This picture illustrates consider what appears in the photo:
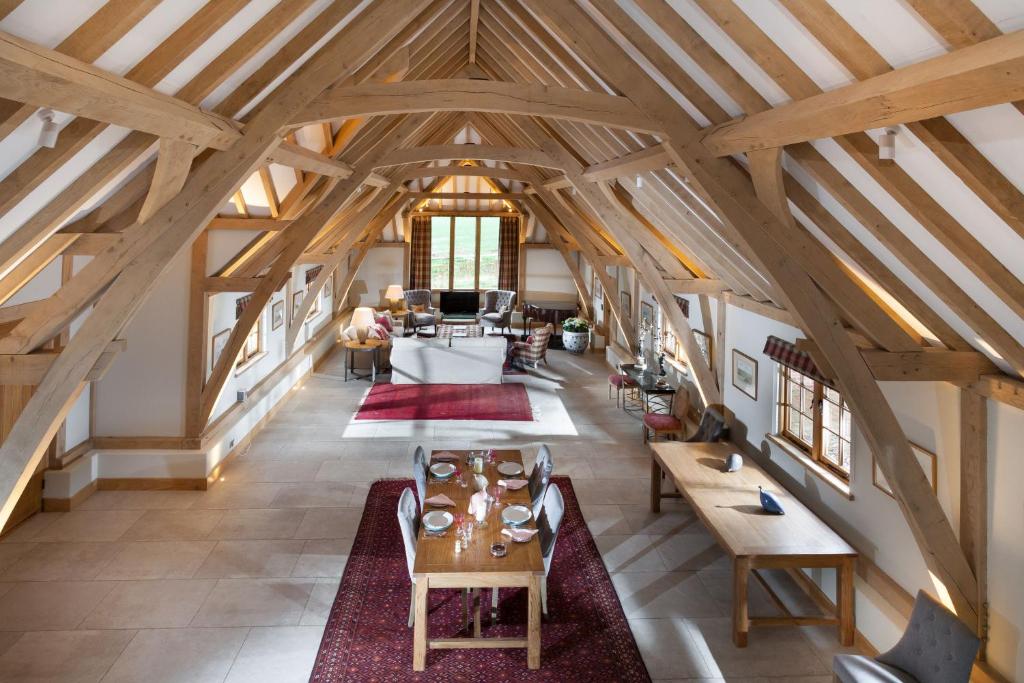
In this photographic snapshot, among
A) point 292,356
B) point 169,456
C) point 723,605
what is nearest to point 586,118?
point 723,605

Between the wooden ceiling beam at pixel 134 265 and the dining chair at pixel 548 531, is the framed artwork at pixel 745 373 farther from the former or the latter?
the wooden ceiling beam at pixel 134 265

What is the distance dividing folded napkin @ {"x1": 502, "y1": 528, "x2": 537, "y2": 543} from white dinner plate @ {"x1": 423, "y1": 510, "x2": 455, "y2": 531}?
0.38 meters

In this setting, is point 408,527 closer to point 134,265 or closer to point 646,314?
point 134,265

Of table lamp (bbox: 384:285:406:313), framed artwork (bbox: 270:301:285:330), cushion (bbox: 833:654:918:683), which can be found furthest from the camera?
table lamp (bbox: 384:285:406:313)

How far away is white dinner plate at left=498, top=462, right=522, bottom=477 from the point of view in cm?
509

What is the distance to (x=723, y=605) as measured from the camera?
452 centimetres

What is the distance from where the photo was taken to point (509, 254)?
16.0m

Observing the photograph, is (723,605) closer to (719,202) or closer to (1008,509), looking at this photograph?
(1008,509)

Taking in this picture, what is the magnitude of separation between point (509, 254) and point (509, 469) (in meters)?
11.4

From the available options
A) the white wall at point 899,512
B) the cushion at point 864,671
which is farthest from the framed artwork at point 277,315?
the cushion at point 864,671

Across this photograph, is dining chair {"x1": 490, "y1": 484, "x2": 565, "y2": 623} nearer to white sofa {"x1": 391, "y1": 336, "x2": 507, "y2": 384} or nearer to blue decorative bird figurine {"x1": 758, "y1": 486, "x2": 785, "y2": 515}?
blue decorative bird figurine {"x1": 758, "y1": 486, "x2": 785, "y2": 515}

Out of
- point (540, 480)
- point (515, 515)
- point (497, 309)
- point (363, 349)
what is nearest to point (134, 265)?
point (515, 515)

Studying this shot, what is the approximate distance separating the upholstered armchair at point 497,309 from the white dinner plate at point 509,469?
29.4 ft

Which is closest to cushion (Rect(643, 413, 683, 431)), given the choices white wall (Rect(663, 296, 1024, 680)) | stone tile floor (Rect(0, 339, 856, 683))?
stone tile floor (Rect(0, 339, 856, 683))
